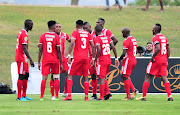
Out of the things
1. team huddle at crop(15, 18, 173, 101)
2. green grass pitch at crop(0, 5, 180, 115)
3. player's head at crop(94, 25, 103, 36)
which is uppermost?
green grass pitch at crop(0, 5, 180, 115)

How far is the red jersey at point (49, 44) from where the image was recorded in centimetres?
1273

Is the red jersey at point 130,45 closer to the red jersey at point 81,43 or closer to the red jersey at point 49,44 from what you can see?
the red jersey at point 81,43

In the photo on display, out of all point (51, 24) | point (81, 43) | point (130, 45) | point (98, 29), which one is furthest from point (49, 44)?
point (130, 45)

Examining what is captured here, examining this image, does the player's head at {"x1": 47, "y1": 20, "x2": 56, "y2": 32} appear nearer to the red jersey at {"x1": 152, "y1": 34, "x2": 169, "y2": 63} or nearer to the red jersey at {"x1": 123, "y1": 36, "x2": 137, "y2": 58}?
the red jersey at {"x1": 123, "y1": 36, "x2": 137, "y2": 58}

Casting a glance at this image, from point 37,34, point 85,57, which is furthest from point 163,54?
point 37,34

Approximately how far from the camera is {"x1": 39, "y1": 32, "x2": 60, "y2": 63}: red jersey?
1273 cm

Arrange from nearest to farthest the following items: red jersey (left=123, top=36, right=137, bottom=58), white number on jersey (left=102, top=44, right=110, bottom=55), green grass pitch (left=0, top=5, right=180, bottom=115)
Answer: white number on jersey (left=102, top=44, right=110, bottom=55), red jersey (left=123, top=36, right=137, bottom=58), green grass pitch (left=0, top=5, right=180, bottom=115)

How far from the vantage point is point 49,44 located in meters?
12.8

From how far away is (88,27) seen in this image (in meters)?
14.3

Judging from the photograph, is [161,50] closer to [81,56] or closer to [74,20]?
[81,56]

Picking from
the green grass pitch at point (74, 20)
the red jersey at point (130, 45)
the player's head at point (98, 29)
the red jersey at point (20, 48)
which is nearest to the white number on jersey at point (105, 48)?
the player's head at point (98, 29)

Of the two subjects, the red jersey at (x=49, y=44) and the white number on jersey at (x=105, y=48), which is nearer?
the red jersey at (x=49, y=44)

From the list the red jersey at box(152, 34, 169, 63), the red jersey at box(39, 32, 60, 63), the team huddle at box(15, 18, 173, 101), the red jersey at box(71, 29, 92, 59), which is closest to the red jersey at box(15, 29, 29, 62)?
the team huddle at box(15, 18, 173, 101)

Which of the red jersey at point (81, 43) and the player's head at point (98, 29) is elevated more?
the player's head at point (98, 29)
